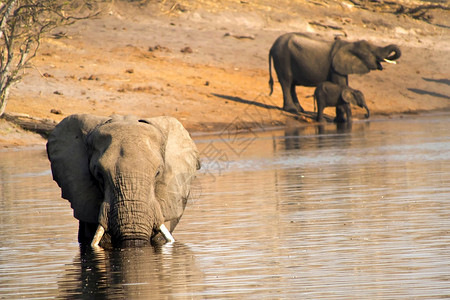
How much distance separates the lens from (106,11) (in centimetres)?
4119

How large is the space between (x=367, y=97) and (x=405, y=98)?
1.54 m

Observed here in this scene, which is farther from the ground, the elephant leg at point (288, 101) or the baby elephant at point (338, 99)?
the baby elephant at point (338, 99)

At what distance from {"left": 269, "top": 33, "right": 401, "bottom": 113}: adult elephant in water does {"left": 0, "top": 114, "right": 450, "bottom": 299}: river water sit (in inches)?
568

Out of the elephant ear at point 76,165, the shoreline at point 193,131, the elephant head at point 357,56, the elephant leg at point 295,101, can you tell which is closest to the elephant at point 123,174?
the elephant ear at point 76,165

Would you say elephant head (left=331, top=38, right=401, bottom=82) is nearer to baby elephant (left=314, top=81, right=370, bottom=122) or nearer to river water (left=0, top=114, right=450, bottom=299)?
baby elephant (left=314, top=81, right=370, bottom=122)

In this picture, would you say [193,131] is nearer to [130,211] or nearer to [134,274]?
[130,211]

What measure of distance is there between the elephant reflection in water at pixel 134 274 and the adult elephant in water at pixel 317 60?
2412 cm

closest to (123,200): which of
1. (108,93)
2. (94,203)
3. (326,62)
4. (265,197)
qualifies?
(94,203)

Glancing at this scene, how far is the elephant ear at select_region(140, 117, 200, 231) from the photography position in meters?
10.3

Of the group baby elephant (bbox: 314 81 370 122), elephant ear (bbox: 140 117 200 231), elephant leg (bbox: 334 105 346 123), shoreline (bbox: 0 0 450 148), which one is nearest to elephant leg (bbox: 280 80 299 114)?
shoreline (bbox: 0 0 450 148)

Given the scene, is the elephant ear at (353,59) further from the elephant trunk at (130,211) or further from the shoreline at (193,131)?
the elephant trunk at (130,211)

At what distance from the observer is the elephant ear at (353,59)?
110 feet

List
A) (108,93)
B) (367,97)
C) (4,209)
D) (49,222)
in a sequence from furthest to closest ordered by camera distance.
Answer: (367,97) < (108,93) < (4,209) < (49,222)

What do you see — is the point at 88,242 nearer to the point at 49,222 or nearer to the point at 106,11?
the point at 49,222
